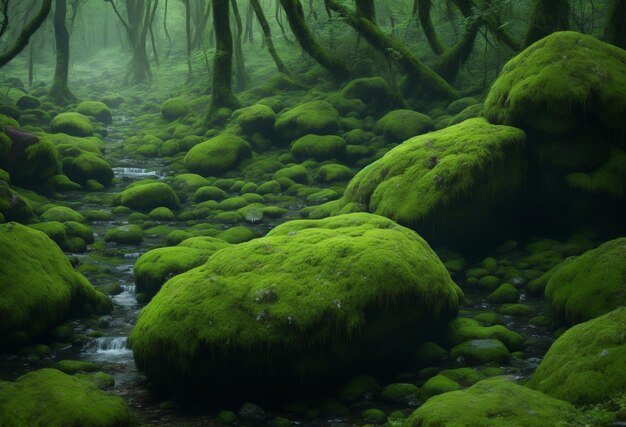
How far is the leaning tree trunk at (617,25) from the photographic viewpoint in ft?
54.2

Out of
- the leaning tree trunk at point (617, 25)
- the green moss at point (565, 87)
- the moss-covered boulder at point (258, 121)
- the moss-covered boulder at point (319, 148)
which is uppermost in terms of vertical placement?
the leaning tree trunk at point (617, 25)

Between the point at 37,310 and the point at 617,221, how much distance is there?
11.3 meters

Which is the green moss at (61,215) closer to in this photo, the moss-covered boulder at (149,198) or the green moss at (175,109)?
the moss-covered boulder at (149,198)

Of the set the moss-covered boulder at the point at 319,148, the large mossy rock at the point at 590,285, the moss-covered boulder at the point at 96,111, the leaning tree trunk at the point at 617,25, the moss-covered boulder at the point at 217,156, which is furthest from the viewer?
the moss-covered boulder at the point at 96,111

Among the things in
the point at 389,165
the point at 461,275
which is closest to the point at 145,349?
the point at 461,275

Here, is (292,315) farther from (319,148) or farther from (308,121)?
(308,121)

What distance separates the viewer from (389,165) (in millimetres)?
15305

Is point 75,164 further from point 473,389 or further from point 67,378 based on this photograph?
point 473,389

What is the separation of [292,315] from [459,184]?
5.90m

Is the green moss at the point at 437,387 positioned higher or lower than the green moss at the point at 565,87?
lower

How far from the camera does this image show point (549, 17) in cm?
1889

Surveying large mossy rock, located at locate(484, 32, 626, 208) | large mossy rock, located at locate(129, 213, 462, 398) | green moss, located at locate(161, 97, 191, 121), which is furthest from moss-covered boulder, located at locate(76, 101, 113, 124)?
large mossy rock, located at locate(129, 213, 462, 398)

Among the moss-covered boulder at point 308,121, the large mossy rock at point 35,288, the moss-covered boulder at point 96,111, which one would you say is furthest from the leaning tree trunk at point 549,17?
the moss-covered boulder at point 96,111

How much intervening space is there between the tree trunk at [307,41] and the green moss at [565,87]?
44.1ft
